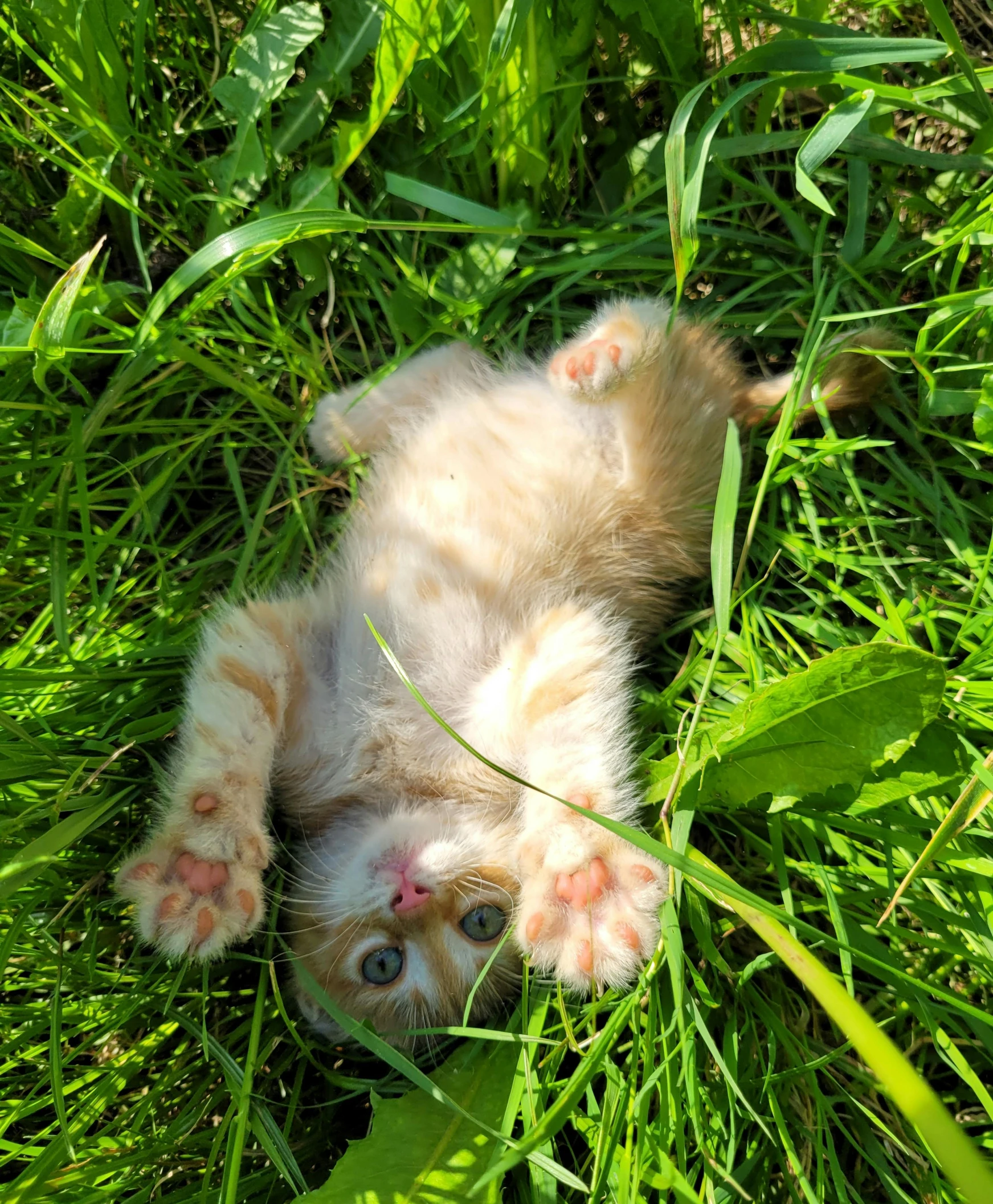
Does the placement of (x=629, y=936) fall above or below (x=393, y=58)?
below

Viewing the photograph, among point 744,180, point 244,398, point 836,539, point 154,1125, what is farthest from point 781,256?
point 154,1125

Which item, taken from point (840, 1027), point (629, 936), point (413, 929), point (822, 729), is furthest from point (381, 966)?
point (822, 729)

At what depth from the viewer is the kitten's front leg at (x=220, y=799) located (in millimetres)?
1802

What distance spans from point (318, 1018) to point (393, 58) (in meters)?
2.49

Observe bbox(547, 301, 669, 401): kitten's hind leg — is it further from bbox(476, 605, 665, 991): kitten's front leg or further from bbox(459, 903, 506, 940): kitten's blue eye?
bbox(459, 903, 506, 940): kitten's blue eye

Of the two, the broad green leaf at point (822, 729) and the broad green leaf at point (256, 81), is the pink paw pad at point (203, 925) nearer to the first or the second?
the broad green leaf at point (822, 729)

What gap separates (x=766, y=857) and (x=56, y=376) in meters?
2.42

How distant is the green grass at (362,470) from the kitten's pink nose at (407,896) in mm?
347

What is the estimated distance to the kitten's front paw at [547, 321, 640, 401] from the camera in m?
2.22

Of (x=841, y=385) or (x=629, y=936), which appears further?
(x=841, y=385)

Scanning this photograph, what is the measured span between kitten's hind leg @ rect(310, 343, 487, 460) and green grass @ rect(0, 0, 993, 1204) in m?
0.07

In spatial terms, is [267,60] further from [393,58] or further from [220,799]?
[220,799]

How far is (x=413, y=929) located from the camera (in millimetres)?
2096

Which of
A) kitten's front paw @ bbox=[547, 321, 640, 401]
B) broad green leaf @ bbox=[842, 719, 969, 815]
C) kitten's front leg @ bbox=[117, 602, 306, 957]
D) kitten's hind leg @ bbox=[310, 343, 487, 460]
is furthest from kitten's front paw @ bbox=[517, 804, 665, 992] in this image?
kitten's hind leg @ bbox=[310, 343, 487, 460]
